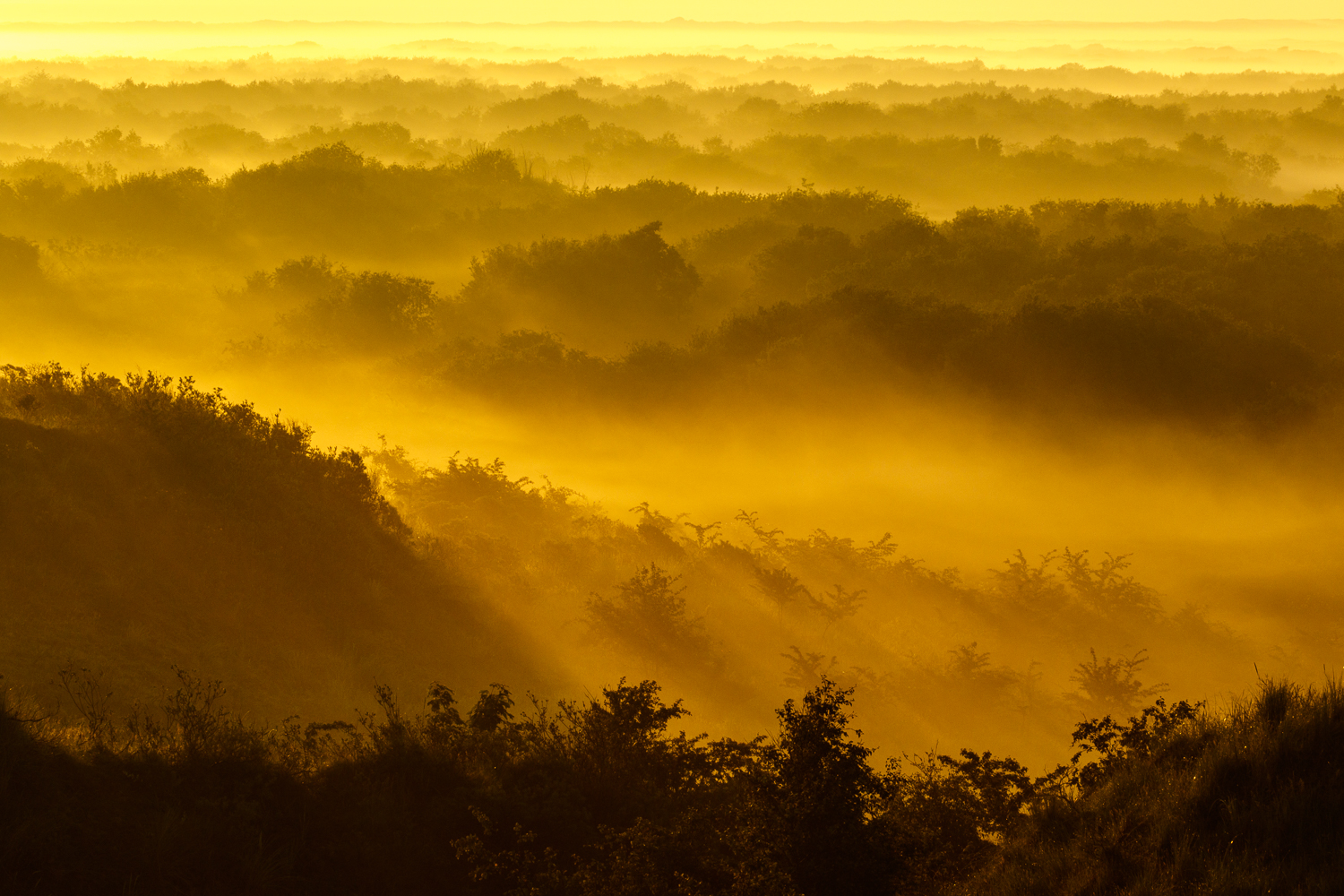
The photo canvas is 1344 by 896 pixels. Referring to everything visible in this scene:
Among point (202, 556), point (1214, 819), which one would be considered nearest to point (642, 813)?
point (1214, 819)

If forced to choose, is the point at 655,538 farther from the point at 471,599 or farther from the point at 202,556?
the point at 202,556

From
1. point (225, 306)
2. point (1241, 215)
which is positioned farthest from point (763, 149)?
point (225, 306)

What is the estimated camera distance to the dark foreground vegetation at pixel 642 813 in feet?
19.9

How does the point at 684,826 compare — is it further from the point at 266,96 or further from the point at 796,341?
the point at 266,96

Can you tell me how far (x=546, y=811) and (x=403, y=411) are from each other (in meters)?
21.5

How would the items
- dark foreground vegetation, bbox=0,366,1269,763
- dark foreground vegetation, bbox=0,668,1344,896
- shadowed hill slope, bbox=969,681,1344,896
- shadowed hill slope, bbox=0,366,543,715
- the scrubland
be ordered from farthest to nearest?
dark foreground vegetation, bbox=0,366,1269,763
shadowed hill slope, bbox=0,366,543,715
the scrubland
dark foreground vegetation, bbox=0,668,1344,896
shadowed hill slope, bbox=969,681,1344,896

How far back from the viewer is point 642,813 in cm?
873

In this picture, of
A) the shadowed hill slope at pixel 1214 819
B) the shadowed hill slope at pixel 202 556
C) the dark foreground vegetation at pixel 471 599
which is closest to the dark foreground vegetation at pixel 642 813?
the shadowed hill slope at pixel 1214 819

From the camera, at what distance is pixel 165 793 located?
24.3 feet

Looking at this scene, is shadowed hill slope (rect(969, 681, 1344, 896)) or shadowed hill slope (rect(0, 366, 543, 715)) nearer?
shadowed hill slope (rect(969, 681, 1344, 896))

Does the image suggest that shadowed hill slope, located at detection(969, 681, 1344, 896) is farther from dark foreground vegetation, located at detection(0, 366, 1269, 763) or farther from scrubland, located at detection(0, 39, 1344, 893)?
dark foreground vegetation, located at detection(0, 366, 1269, 763)

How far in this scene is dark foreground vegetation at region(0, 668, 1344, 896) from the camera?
6.05 metres

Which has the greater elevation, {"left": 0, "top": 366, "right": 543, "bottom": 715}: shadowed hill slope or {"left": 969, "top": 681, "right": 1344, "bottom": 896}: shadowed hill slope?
{"left": 0, "top": 366, "right": 543, "bottom": 715}: shadowed hill slope

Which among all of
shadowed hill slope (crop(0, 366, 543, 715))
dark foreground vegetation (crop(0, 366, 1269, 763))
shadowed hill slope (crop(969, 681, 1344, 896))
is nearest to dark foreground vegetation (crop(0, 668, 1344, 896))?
shadowed hill slope (crop(969, 681, 1344, 896))
